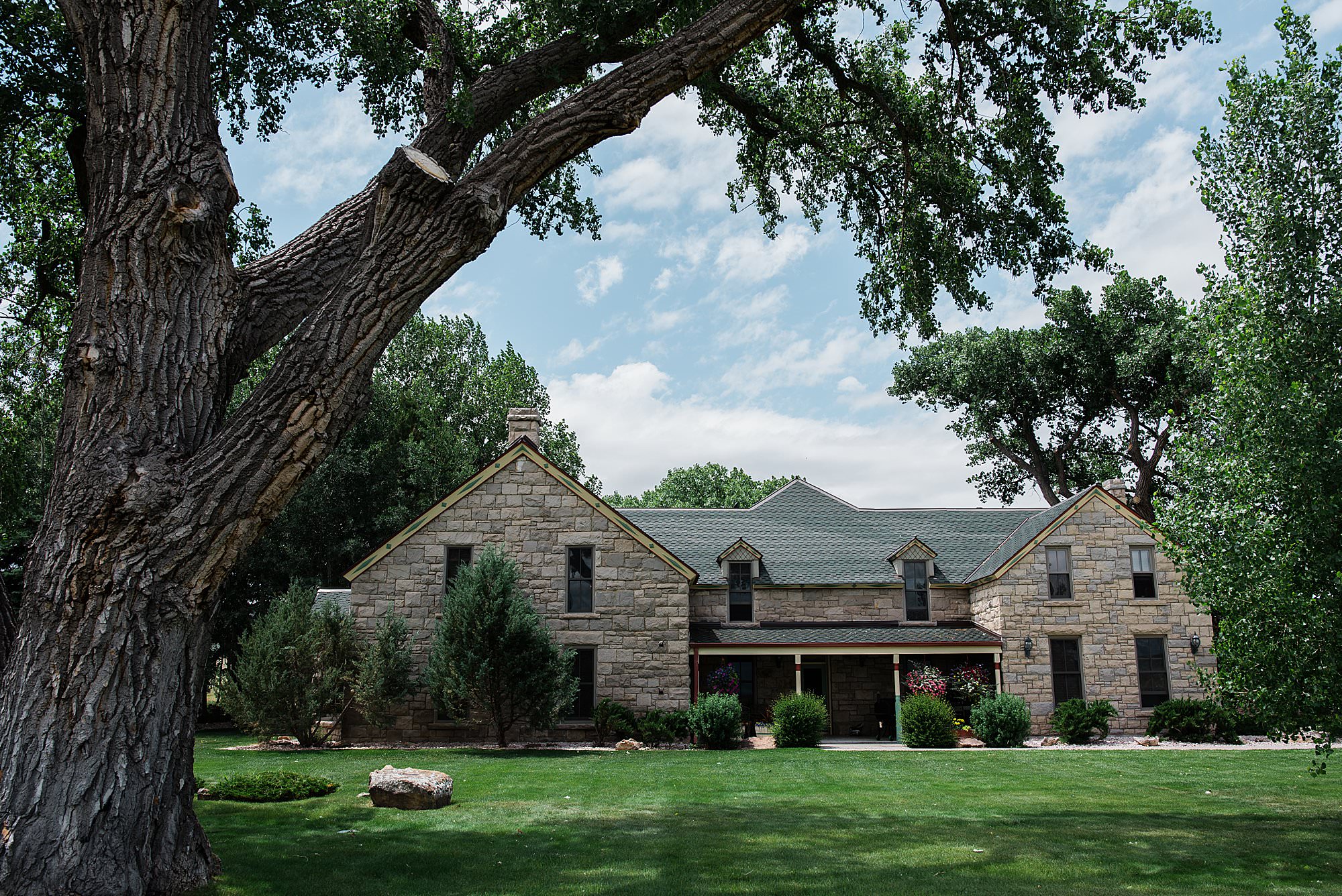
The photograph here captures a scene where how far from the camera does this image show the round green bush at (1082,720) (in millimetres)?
20141

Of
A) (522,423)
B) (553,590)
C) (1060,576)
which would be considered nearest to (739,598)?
(553,590)

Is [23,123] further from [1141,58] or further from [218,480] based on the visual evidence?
[1141,58]

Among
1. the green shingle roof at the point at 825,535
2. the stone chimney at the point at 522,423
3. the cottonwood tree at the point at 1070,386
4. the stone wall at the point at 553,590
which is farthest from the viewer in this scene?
the cottonwood tree at the point at 1070,386

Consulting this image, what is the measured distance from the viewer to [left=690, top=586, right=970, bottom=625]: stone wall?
23.4m

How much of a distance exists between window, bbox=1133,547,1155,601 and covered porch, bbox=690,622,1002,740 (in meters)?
3.80

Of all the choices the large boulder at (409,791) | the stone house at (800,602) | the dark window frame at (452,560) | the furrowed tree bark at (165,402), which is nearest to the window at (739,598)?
the stone house at (800,602)

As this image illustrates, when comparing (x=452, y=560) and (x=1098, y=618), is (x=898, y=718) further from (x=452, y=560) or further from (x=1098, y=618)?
(x=452, y=560)

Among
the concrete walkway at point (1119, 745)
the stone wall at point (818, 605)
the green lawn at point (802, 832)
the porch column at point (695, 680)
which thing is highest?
the stone wall at point (818, 605)

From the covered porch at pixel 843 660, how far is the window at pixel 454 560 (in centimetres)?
560

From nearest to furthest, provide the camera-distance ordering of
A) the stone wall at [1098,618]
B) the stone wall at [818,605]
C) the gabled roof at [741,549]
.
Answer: the stone wall at [1098,618] < the gabled roof at [741,549] < the stone wall at [818,605]

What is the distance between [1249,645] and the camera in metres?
8.70

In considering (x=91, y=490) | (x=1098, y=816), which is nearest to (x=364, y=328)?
(x=91, y=490)

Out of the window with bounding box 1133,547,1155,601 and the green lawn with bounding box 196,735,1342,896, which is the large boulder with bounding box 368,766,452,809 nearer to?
the green lawn with bounding box 196,735,1342,896

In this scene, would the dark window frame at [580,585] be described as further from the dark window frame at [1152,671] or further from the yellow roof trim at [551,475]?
the dark window frame at [1152,671]
